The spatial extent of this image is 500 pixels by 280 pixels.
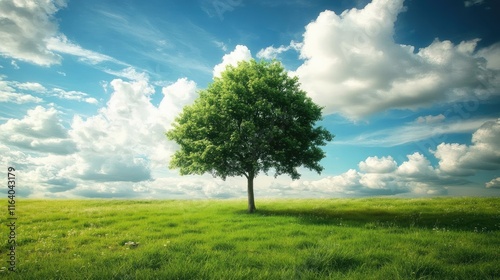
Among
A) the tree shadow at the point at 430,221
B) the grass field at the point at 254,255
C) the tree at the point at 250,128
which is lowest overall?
the tree shadow at the point at 430,221

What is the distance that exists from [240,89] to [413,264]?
A: 72.8 feet

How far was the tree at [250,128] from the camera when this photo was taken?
2830cm

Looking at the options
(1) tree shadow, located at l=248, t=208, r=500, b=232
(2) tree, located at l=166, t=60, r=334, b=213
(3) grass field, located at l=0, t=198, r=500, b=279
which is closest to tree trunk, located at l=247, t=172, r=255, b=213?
(2) tree, located at l=166, t=60, r=334, b=213

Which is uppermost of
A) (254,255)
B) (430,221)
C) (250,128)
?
(250,128)

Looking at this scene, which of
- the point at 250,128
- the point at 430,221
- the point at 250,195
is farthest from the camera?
the point at 250,195

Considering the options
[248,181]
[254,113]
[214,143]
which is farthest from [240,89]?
[248,181]

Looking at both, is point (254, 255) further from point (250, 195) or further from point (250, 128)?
point (250, 195)

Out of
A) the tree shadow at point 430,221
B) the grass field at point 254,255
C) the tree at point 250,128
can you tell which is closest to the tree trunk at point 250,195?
the tree at point 250,128

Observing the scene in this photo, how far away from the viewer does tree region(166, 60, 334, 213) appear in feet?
92.8

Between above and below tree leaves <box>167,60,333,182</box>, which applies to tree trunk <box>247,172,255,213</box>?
below

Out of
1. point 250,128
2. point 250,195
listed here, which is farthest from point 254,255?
Result: point 250,195

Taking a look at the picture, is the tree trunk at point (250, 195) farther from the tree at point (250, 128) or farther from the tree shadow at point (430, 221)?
the tree shadow at point (430, 221)

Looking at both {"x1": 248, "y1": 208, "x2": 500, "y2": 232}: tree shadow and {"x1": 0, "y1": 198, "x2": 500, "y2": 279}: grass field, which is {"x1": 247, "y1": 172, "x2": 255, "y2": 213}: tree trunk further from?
{"x1": 0, "y1": 198, "x2": 500, "y2": 279}: grass field

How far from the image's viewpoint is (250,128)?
89.1 feet
